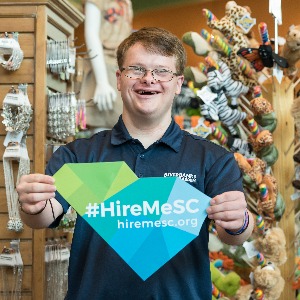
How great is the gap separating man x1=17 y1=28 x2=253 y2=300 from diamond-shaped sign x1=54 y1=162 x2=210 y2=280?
0.07m

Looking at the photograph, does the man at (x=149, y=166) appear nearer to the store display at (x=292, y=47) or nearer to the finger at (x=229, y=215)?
the finger at (x=229, y=215)

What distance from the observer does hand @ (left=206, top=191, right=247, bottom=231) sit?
1.43 m

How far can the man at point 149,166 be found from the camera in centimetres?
153

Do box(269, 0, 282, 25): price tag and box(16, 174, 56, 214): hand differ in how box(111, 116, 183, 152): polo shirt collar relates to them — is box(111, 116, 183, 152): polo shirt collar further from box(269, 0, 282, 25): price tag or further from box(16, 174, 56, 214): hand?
box(269, 0, 282, 25): price tag

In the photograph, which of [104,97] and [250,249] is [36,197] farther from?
[104,97]

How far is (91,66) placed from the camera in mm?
4301

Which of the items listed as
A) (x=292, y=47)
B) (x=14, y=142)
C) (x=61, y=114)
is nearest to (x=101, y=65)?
(x=292, y=47)

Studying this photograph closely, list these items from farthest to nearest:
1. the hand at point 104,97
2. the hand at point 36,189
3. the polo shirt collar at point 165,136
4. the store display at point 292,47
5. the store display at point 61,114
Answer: the hand at point 104,97, the store display at point 292,47, the store display at point 61,114, the polo shirt collar at point 165,136, the hand at point 36,189

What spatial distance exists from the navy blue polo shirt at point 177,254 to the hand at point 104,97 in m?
2.57

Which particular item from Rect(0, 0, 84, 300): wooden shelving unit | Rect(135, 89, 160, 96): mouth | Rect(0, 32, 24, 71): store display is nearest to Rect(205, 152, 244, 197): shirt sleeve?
Rect(135, 89, 160, 96): mouth

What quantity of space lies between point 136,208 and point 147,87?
305 millimetres

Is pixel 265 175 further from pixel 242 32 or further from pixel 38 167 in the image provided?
pixel 38 167

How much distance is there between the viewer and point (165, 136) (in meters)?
1.65

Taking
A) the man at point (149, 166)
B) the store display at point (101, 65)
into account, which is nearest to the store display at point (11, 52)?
the man at point (149, 166)
